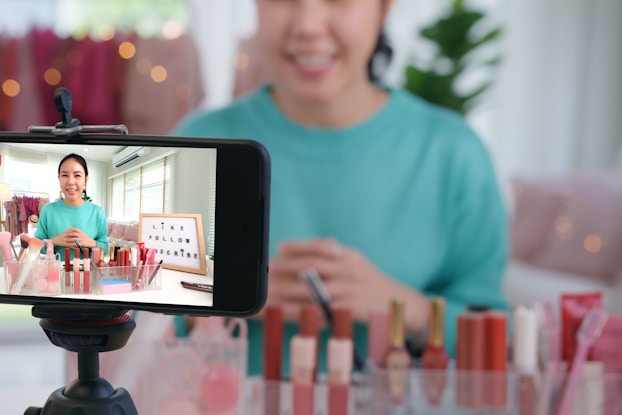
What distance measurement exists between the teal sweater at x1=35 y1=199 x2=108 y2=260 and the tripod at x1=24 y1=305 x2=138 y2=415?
1.0 inches

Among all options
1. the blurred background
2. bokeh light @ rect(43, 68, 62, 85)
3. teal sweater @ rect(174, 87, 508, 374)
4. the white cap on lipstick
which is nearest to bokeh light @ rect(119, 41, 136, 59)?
the blurred background

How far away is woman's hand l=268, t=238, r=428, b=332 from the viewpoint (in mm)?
665

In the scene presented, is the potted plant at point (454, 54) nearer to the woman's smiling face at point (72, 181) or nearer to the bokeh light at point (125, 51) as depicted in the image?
the bokeh light at point (125, 51)

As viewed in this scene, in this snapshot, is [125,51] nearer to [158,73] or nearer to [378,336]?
[158,73]

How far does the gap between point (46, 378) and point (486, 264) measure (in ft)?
1.58

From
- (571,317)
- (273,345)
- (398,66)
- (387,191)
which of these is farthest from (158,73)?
(571,317)

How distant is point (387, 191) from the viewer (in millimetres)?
706

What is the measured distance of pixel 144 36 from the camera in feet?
3.45

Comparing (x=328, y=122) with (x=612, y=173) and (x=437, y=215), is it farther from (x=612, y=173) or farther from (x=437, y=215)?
(x=612, y=173)

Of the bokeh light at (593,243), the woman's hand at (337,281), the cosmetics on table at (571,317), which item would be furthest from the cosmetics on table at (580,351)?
the bokeh light at (593,243)

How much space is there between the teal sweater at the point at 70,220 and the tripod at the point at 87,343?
0.08ft

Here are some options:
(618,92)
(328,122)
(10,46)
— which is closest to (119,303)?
(328,122)

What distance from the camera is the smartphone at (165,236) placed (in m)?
0.24

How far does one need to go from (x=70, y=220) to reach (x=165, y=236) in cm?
4
